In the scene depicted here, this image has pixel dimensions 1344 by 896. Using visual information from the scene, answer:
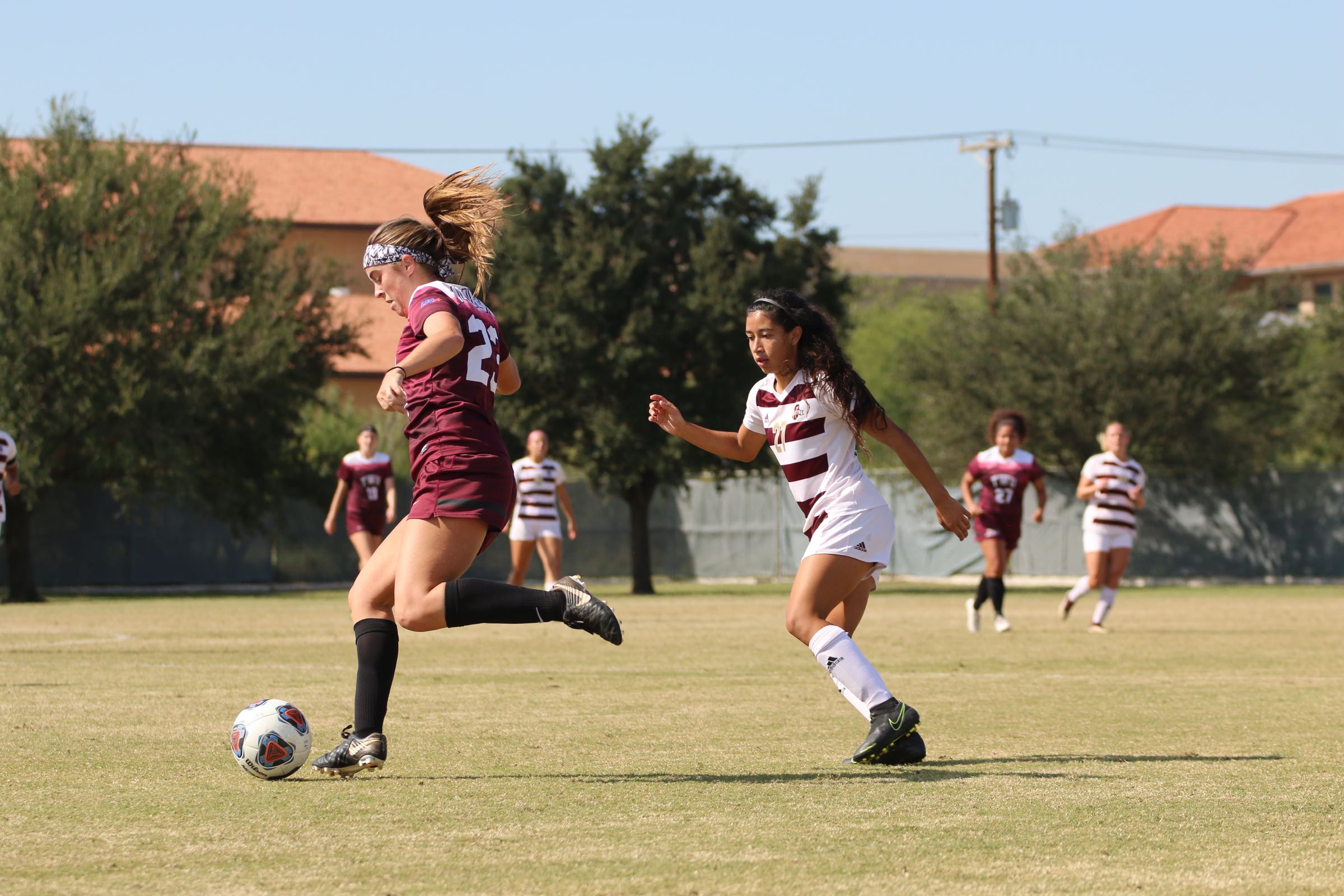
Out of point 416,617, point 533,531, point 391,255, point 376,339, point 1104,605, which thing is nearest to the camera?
point 416,617

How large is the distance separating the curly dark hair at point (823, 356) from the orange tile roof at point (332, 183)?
45008 mm

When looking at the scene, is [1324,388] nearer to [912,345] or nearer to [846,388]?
[912,345]

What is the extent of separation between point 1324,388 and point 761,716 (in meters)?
31.7

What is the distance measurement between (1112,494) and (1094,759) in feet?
33.0

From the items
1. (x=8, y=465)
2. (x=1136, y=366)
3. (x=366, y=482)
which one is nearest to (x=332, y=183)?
(x=1136, y=366)

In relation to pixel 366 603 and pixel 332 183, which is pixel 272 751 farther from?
pixel 332 183

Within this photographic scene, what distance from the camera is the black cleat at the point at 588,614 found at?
18.0 ft

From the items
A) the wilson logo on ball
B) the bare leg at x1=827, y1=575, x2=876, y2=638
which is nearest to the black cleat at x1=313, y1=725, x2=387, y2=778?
the wilson logo on ball

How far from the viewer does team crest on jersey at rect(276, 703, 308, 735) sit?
6.01m

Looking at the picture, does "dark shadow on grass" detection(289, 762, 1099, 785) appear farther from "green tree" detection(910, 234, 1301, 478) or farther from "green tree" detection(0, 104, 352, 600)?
"green tree" detection(910, 234, 1301, 478)

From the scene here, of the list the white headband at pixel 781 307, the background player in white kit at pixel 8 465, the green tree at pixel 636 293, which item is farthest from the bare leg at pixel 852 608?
the green tree at pixel 636 293

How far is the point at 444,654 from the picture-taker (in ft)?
40.7

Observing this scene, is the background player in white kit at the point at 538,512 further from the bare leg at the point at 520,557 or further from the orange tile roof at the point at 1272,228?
the orange tile roof at the point at 1272,228

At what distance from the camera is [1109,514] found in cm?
1606
